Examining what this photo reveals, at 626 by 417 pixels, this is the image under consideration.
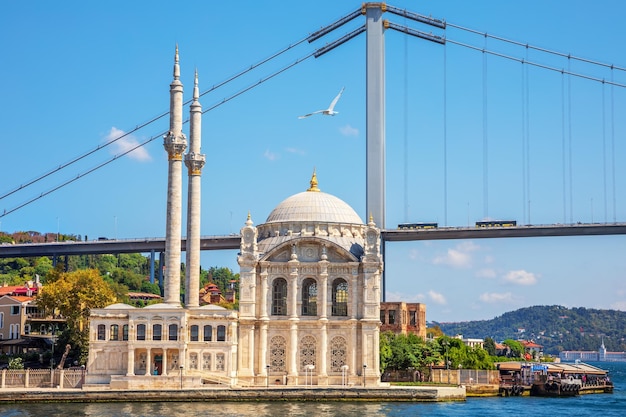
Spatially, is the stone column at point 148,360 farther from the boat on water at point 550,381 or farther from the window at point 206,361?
the boat on water at point 550,381

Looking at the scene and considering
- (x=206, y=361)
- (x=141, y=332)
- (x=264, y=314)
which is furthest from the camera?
(x=264, y=314)

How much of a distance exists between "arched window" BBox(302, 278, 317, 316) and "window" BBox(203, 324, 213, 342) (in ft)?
20.0

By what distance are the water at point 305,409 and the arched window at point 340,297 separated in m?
8.42

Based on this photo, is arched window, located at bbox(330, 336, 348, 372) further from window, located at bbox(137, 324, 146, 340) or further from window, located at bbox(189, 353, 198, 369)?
window, located at bbox(137, 324, 146, 340)

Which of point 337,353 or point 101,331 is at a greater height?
point 101,331

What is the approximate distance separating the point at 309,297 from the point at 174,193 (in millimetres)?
10068

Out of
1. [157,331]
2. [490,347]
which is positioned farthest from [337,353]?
[490,347]

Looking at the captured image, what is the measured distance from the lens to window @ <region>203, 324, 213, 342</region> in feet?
209

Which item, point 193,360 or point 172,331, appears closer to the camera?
point 172,331

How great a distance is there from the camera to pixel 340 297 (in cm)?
6744

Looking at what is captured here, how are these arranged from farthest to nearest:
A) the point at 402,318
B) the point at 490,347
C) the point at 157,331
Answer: the point at 490,347 < the point at 402,318 < the point at 157,331

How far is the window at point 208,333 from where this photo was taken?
63.8 m

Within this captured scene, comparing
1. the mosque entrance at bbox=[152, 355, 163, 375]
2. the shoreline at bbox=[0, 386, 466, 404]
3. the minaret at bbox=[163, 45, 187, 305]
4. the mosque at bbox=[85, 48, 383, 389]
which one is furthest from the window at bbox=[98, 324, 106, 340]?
the minaret at bbox=[163, 45, 187, 305]

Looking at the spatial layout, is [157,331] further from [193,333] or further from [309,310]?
[309,310]
